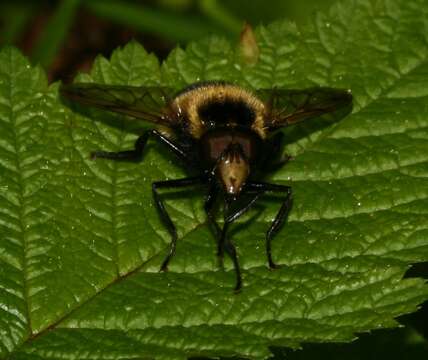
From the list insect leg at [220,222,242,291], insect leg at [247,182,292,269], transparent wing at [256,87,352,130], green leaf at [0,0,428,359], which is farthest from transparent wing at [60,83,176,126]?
insect leg at [220,222,242,291]

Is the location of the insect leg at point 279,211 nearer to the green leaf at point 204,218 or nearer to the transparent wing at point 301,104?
the green leaf at point 204,218

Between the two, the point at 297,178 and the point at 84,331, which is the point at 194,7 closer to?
the point at 297,178

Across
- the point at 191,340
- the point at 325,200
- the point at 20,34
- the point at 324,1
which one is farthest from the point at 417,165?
the point at 20,34

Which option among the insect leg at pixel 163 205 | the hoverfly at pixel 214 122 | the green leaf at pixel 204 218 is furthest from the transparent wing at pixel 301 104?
the insect leg at pixel 163 205

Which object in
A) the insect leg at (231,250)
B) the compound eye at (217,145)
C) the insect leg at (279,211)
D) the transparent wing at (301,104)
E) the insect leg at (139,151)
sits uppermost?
the transparent wing at (301,104)

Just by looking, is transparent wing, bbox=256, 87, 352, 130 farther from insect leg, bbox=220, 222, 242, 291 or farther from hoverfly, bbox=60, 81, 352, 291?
insect leg, bbox=220, 222, 242, 291

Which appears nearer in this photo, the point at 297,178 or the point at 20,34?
the point at 297,178

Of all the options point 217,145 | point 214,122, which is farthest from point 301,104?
point 217,145
